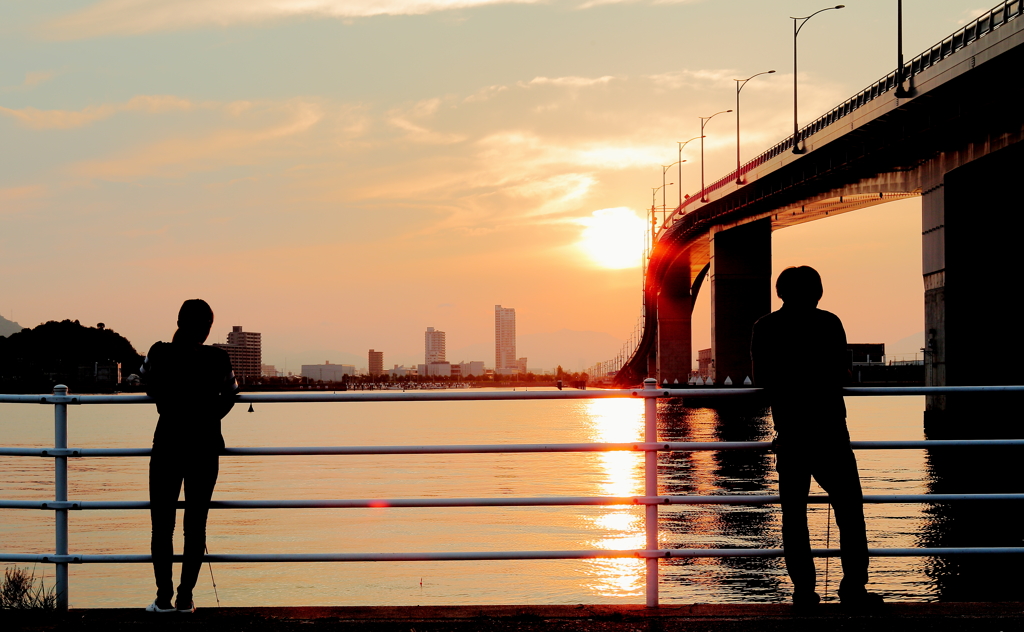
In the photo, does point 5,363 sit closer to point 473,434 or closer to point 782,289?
point 473,434

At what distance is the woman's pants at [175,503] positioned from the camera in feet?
19.2

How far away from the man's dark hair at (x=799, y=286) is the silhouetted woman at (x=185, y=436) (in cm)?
347

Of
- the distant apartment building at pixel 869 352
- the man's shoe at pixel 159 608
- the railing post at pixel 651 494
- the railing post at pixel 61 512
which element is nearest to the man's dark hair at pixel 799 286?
the railing post at pixel 651 494

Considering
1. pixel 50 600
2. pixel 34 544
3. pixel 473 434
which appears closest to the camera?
pixel 50 600

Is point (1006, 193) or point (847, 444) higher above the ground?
point (1006, 193)

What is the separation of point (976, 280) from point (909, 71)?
34.5 ft

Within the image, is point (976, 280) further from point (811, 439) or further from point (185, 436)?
point (185, 436)

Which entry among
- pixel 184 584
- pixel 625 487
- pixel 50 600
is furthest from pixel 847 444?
pixel 625 487

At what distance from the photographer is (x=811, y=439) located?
19.4 feet

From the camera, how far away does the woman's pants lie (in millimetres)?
5867

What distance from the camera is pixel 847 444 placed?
5883mm

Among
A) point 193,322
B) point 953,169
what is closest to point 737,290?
point 953,169

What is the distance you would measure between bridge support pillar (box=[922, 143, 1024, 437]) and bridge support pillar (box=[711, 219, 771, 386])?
35397 millimetres

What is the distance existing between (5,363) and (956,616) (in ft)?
712
